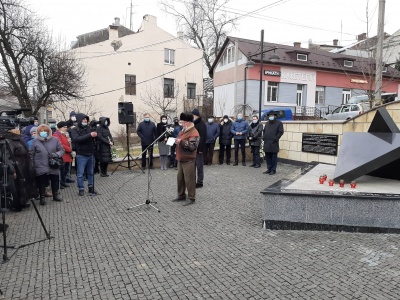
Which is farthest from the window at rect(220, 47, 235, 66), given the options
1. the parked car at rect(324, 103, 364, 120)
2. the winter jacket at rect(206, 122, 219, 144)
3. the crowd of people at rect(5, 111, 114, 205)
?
the crowd of people at rect(5, 111, 114, 205)

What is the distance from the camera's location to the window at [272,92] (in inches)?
1093

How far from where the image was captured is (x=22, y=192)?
20.7 feet

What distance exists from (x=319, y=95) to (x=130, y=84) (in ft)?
59.2

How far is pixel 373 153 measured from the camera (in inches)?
229

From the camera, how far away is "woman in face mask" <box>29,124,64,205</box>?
6.84 metres

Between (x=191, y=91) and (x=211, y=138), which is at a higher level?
(x=191, y=91)

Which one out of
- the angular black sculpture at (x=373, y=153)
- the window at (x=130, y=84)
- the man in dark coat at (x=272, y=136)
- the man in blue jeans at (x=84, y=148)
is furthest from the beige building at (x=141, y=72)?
the angular black sculpture at (x=373, y=153)

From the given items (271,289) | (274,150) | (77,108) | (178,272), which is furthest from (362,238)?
(77,108)

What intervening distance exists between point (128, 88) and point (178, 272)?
30.1 metres

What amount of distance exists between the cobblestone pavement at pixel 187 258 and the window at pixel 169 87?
28.1 meters

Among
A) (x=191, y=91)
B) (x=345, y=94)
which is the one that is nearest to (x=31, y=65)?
(x=191, y=91)

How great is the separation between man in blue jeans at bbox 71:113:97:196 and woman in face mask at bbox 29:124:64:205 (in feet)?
1.37

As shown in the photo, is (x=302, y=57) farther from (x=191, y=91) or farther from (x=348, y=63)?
(x=191, y=91)

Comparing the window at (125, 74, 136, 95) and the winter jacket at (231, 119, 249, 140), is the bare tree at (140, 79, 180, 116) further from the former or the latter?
the winter jacket at (231, 119, 249, 140)
